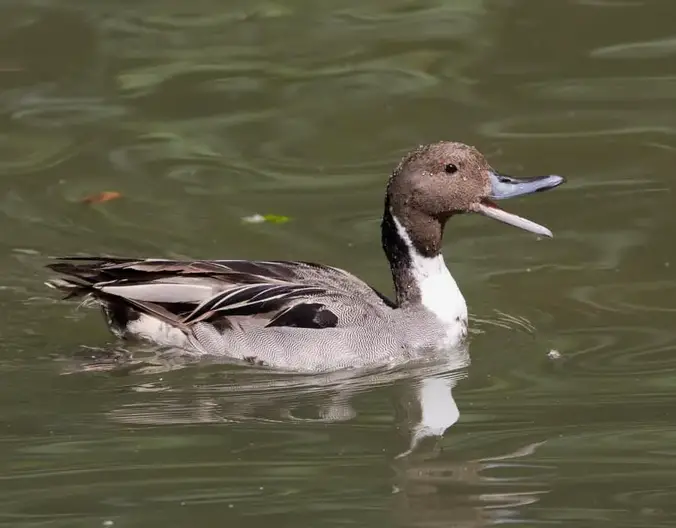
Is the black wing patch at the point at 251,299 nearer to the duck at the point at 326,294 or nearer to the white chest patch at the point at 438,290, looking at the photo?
the duck at the point at 326,294

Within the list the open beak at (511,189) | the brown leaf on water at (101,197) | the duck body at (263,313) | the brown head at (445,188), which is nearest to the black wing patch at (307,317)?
the duck body at (263,313)

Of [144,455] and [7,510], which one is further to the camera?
[144,455]

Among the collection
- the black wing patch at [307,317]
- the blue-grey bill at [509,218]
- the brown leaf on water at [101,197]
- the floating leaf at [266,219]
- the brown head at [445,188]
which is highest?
the brown head at [445,188]

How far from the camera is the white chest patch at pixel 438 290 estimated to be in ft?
26.6

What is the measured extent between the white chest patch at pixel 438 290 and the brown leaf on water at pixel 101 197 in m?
2.65

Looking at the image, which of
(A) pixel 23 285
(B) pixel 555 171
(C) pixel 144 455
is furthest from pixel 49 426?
(B) pixel 555 171

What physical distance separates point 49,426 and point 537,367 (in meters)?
2.36

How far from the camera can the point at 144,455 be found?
6379 mm

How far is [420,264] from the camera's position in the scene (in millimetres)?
8211

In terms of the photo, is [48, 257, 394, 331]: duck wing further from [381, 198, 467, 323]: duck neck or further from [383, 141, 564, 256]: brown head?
[383, 141, 564, 256]: brown head

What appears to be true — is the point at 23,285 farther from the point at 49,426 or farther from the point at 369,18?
the point at 369,18

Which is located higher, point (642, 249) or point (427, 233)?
point (427, 233)

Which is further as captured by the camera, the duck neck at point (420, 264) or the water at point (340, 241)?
the duck neck at point (420, 264)

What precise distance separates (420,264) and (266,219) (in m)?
1.86
